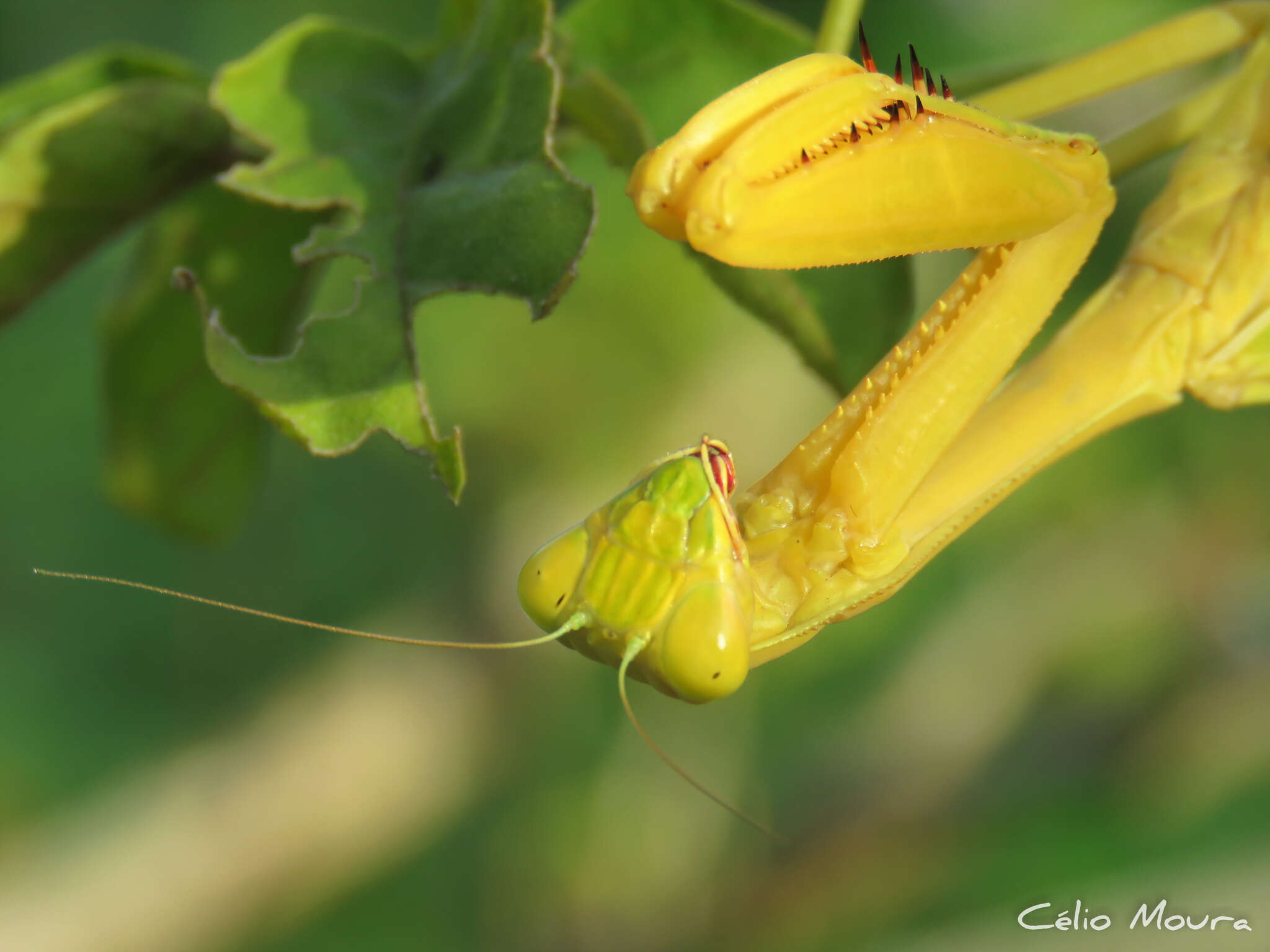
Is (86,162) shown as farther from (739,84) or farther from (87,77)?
(739,84)

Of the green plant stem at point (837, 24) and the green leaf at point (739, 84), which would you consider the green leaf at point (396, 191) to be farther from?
the green plant stem at point (837, 24)

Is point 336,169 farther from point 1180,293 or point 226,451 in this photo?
point 1180,293

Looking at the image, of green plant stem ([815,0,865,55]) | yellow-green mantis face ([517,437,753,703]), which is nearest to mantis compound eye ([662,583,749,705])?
yellow-green mantis face ([517,437,753,703])

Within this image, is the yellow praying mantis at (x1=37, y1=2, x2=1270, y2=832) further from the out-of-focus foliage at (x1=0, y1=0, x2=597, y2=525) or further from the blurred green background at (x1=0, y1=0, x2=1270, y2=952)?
the blurred green background at (x1=0, y1=0, x2=1270, y2=952)

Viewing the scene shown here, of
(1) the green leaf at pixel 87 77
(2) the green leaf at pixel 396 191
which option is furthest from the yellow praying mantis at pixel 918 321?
(1) the green leaf at pixel 87 77

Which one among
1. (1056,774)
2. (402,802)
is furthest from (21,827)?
(1056,774)
